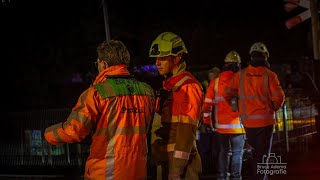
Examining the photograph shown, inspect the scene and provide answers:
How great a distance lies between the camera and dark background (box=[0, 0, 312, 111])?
17.9 metres

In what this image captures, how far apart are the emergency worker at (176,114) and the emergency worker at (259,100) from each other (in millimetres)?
2082

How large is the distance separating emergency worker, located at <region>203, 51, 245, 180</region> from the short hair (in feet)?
11.3

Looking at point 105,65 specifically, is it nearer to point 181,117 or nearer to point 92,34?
point 181,117

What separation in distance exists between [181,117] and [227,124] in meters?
3.22

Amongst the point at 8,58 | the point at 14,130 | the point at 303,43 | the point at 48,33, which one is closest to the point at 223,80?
the point at 14,130

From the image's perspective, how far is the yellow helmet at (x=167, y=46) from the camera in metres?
4.51

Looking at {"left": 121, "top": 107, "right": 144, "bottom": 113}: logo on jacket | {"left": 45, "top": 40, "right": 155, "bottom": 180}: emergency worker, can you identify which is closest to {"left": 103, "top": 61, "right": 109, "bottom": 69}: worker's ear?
{"left": 45, "top": 40, "right": 155, "bottom": 180}: emergency worker

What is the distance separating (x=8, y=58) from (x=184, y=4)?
293 inches

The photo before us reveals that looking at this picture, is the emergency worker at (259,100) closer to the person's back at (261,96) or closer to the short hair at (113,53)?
the person's back at (261,96)

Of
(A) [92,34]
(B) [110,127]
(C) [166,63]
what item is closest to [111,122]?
(B) [110,127]

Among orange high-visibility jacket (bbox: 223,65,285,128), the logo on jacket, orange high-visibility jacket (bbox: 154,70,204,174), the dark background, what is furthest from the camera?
the dark background

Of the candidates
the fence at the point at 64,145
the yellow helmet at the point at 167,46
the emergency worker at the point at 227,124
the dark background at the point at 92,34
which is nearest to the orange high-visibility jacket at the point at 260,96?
the emergency worker at the point at 227,124

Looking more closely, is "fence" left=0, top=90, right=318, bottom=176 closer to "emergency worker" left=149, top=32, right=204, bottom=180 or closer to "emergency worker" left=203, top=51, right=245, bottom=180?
"emergency worker" left=203, top=51, right=245, bottom=180

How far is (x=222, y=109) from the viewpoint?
7461 millimetres
